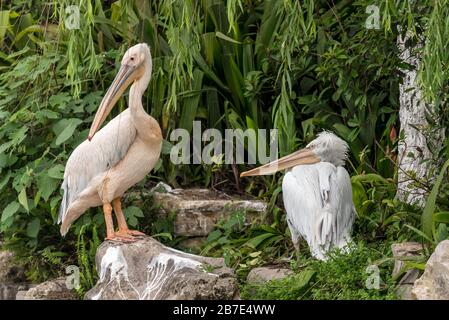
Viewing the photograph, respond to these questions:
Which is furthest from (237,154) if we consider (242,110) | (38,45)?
(38,45)

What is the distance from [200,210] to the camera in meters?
8.58

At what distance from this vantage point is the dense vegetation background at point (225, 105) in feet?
24.7

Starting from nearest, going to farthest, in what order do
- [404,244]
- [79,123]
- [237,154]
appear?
[404,244] < [79,123] < [237,154]

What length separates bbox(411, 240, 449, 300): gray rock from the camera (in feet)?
20.4

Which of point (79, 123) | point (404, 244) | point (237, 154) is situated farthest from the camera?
point (237, 154)

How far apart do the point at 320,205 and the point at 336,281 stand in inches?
26.9

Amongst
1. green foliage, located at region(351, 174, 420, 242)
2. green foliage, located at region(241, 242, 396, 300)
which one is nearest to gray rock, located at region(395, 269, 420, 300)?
green foliage, located at region(241, 242, 396, 300)

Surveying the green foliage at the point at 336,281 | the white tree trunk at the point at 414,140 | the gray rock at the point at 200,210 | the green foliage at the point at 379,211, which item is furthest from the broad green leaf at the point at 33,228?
the white tree trunk at the point at 414,140

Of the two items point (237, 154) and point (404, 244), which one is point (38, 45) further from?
point (404, 244)

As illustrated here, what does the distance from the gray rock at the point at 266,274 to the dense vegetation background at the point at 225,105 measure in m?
0.13

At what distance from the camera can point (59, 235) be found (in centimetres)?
863

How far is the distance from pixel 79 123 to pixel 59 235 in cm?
91

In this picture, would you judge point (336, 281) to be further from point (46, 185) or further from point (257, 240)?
point (46, 185)

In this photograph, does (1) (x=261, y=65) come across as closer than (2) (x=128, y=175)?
No
